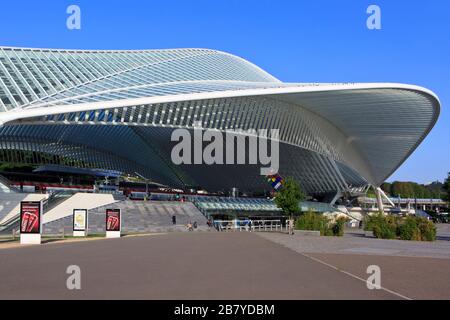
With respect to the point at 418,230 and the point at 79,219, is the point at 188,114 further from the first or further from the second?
the point at 418,230

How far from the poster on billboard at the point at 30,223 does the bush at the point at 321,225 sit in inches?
873

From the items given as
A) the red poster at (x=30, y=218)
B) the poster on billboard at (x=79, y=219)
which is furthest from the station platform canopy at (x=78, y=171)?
the red poster at (x=30, y=218)

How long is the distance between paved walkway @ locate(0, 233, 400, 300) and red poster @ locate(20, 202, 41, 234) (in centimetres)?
794

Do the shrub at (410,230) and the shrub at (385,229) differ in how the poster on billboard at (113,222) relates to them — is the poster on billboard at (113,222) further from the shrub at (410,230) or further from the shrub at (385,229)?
the shrub at (410,230)

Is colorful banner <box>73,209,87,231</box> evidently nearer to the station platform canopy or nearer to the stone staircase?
the stone staircase

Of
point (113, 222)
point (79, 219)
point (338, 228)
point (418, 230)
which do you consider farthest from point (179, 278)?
point (338, 228)

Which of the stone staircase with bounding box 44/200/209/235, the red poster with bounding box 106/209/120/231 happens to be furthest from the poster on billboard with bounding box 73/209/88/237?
the stone staircase with bounding box 44/200/209/235

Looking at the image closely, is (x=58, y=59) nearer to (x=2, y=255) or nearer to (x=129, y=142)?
(x=129, y=142)

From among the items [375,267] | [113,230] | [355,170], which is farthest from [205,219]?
[375,267]

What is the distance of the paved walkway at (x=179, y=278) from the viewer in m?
10.4

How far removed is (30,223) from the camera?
27484 millimetres

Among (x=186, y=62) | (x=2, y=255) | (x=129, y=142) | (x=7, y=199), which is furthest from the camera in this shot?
(x=129, y=142)
